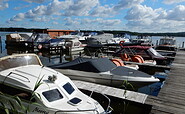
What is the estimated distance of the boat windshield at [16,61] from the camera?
18.1 ft

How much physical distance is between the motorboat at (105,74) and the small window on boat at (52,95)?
158 inches

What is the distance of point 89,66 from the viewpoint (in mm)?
8672

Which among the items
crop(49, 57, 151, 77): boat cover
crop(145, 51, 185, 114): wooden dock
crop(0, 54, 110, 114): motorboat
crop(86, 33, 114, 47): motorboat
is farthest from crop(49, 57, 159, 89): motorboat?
crop(86, 33, 114, 47): motorboat

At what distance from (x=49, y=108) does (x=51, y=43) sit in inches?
969

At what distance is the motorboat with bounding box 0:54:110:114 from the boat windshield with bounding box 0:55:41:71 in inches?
4.9

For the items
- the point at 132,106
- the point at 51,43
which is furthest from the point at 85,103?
the point at 51,43

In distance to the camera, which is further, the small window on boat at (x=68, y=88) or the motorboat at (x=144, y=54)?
the motorboat at (x=144, y=54)

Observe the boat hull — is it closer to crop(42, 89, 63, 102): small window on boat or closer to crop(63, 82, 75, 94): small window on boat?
crop(63, 82, 75, 94): small window on boat

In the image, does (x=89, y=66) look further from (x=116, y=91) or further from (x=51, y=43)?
(x=51, y=43)

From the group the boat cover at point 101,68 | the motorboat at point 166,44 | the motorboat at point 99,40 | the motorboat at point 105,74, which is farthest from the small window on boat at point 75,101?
the motorboat at point 99,40

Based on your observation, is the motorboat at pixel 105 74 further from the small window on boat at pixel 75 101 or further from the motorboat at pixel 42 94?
the small window on boat at pixel 75 101

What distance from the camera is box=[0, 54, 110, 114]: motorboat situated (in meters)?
4.26

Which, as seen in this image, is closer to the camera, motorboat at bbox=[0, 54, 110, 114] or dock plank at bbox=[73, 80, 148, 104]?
motorboat at bbox=[0, 54, 110, 114]

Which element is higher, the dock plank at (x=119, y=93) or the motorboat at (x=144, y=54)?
the motorboat at (x=144, y=54)
